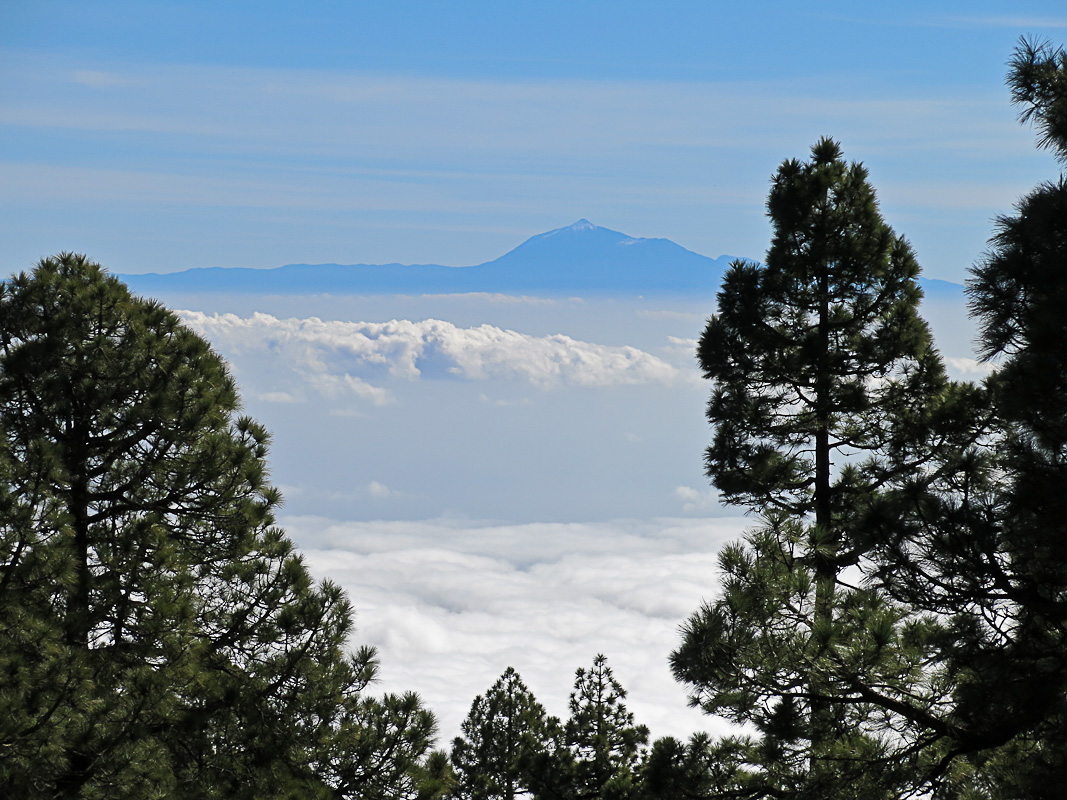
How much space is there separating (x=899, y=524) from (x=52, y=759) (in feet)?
27.6

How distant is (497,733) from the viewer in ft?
75.0

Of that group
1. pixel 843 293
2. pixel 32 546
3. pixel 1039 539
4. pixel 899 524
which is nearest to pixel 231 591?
pixel 32 546

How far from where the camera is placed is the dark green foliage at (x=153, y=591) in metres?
9.71

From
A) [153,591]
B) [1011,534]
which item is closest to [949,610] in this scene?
[1011,534]

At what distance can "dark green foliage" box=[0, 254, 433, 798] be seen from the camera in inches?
382

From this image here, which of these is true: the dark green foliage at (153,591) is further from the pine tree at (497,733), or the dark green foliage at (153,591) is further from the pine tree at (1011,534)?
the pine tree at (497,733)

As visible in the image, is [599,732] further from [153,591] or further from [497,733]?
[153,591]

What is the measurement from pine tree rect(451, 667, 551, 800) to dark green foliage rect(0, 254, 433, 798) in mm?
10286

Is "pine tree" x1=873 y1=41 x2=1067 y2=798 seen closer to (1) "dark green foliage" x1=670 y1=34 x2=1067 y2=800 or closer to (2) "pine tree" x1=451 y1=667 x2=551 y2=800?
(1) "dark green foliage" x1=670 y1=34 x2=1067 y2=800

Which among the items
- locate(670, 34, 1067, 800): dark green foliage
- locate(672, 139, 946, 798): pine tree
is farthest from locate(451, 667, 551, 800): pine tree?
locate(670, 34, 1067, 800): dark green foliage

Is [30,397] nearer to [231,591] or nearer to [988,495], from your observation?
[231,591]

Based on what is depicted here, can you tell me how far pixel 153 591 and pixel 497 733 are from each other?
14359 mm

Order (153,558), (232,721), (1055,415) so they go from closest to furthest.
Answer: (1055,415) → (153,558) → (232,721)

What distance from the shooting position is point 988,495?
7688mm
